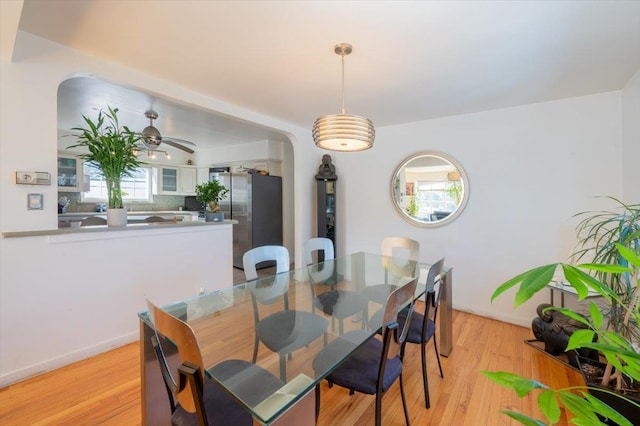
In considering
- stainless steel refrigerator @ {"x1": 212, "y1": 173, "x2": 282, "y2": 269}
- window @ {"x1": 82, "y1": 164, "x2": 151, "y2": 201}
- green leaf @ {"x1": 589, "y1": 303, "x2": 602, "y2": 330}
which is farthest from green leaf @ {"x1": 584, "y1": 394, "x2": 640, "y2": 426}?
window @ {"x1": 82, "y1": 164, "x2": 151, "y2": 201}

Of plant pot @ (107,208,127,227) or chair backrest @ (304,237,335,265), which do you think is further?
chair backrest @ (304,237,335,265)

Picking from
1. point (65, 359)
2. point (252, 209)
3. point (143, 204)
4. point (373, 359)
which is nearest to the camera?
point (373, 359)

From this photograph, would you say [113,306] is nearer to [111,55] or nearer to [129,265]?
[129,265]

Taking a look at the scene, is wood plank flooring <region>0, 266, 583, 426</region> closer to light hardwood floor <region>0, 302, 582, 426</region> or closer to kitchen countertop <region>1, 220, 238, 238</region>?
light hardwood floor <region>0, 302, 582, 426</region>

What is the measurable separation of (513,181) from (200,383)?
3313 millimetres

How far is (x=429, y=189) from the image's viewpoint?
11.5 feet

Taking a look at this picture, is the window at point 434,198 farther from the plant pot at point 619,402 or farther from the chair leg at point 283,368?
the chair leg at point 283,368

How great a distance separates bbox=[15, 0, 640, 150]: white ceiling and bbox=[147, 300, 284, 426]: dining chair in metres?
1.63

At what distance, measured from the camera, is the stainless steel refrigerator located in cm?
488

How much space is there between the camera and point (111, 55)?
2.07m

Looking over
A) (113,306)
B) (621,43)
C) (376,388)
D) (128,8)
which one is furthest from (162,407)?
(621,43)

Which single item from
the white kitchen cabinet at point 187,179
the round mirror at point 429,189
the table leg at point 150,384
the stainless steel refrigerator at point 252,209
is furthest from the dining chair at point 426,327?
the white kitchen cabinet at point 187,179

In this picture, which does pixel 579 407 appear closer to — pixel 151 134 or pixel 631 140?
pixel 631 140

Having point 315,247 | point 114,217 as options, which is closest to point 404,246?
point 315,247
